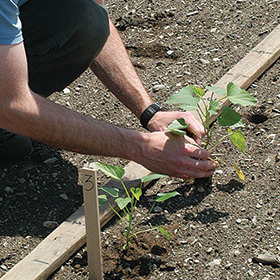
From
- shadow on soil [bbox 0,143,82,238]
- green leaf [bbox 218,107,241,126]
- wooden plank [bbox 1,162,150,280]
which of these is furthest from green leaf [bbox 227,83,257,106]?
shadow on soil [bbox 0,143,82,238]

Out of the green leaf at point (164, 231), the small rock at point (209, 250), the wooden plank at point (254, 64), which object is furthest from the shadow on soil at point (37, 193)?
the wooden plank at point (254, 64)

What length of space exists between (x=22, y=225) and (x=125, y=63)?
33.2 inches

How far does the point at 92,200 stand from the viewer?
70.0 inches

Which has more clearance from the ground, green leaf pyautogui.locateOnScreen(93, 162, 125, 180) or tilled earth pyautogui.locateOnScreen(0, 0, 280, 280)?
green leaf pyautogui.locateOnScreen(93, 162, 125, 180)

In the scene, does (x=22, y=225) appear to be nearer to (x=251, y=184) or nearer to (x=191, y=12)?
(x=251, y=184)

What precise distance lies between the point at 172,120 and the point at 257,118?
582 millimetres

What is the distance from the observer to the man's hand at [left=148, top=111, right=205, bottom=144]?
238 cm

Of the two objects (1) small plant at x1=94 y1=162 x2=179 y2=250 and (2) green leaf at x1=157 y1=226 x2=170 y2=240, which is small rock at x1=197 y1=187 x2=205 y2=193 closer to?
(1) small plant at x1=94 y1=162 x2=179 y2=250

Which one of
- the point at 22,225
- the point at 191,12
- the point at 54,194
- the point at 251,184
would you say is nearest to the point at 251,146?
the point at 251,184

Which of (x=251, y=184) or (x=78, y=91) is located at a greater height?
(x=78, y=91)

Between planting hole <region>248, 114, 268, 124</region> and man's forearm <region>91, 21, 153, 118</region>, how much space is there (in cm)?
54

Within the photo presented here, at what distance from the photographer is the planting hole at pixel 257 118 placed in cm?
280

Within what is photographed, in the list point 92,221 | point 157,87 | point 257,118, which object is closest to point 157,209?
point 92,221

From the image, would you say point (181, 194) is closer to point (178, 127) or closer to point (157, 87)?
point (178, 127)
